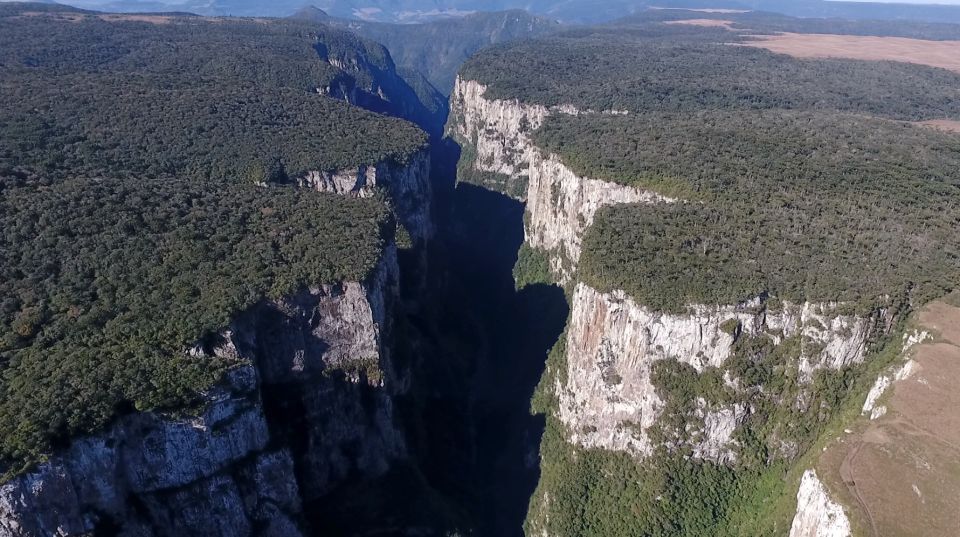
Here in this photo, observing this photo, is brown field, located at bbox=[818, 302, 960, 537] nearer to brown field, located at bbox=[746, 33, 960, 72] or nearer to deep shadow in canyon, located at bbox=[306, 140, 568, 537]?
deep shadow in canyon, located at bbox=[306, 140, 568, 537]

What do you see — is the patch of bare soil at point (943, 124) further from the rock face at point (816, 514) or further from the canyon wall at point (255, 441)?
the canyon wall at point (255, 441)

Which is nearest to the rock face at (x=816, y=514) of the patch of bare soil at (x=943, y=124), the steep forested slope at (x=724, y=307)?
the steep forested slope at (x=724, y=307)

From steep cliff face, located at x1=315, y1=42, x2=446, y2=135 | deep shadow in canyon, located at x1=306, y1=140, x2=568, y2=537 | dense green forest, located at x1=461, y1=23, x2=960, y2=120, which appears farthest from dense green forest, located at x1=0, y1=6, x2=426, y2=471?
dense green forest, located at x1=461, y1=23, x2=960, y2=120

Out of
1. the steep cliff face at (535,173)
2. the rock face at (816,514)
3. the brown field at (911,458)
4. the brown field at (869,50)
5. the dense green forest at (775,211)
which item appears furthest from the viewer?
the brown field at (869,50)

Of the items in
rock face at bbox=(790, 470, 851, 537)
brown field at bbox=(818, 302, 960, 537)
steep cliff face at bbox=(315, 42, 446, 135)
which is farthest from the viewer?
steep cliff face at bbox=(315, 42, 446, 135)

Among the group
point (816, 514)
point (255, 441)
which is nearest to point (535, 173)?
point (255, 441)

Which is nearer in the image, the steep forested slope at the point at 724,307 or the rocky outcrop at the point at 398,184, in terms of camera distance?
the steep forested slope at the point at 724,307

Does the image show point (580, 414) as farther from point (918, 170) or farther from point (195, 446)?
point (918, 170)
